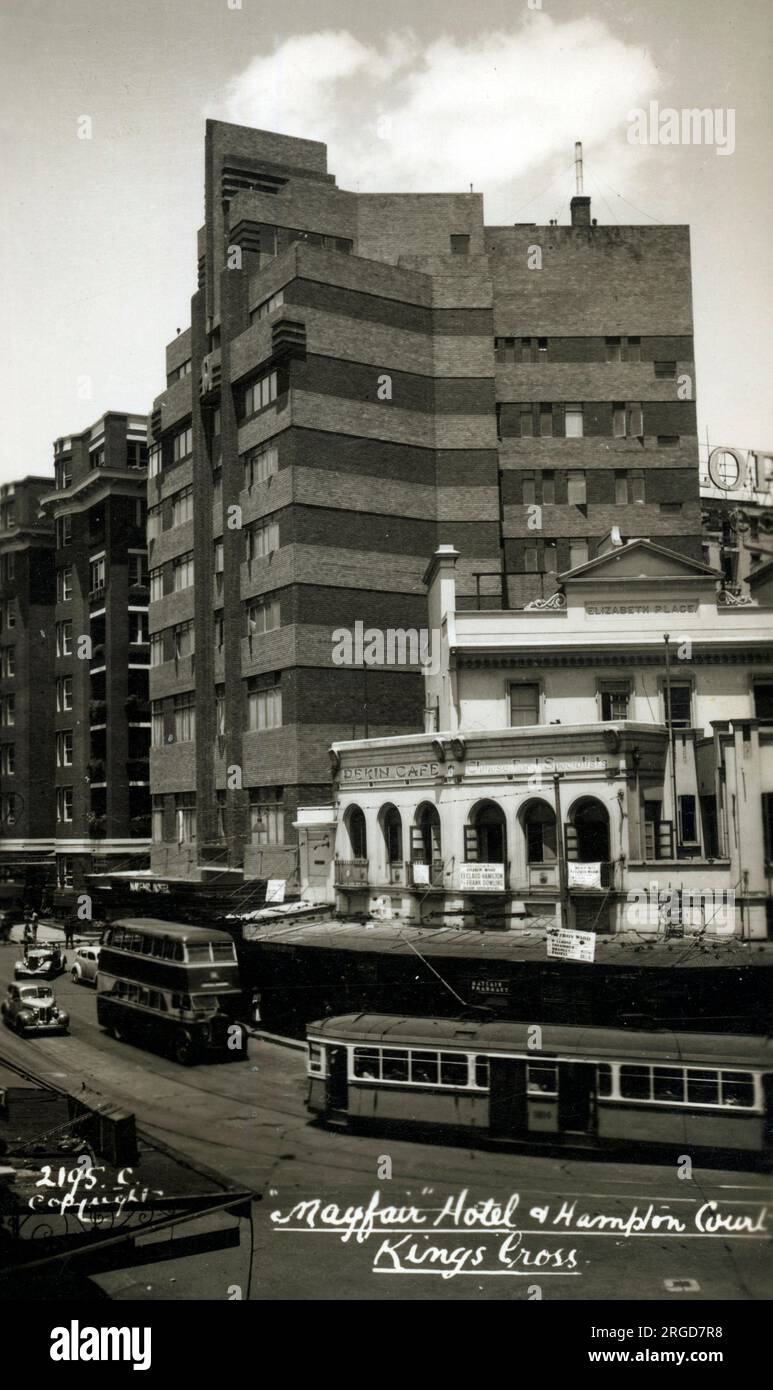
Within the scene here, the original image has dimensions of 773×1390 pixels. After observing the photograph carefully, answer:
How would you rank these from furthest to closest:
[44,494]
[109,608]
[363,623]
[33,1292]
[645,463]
A: [645,463] → [363,623] → [109,608] → [44,494] → [33,1292]

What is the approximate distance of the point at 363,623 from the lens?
29.4 metres

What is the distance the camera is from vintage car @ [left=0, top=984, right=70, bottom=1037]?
16359mm

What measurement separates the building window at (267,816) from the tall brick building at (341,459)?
0.07m

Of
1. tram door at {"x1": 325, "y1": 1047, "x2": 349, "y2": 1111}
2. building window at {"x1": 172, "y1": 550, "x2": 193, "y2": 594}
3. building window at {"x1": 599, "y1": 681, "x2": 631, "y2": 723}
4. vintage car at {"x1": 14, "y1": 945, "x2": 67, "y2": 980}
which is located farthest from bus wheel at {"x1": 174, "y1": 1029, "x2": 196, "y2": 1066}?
building window at {"x1": 172, "y1": 550, "x2": 193, "y2": 594}

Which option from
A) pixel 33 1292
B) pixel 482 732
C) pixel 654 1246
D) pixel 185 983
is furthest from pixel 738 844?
pixel 33 1292

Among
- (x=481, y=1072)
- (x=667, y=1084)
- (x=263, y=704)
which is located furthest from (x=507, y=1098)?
(x=263, y=704)

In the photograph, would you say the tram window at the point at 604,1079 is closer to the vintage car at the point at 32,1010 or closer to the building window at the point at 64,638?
the vintage car at the point at 32,1010

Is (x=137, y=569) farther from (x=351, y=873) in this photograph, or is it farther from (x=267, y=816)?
(x=351, y=873)

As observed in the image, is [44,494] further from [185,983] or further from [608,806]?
[608,806]

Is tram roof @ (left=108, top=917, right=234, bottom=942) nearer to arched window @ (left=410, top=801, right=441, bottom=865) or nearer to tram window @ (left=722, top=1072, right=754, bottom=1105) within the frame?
arched window @ (left=410, top=801, right=441, bottom=865)

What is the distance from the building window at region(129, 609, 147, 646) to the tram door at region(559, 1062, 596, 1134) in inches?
541

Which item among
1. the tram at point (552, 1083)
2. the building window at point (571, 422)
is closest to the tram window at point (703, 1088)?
the tram at point (552, 1083)

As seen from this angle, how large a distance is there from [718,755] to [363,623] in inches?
545
